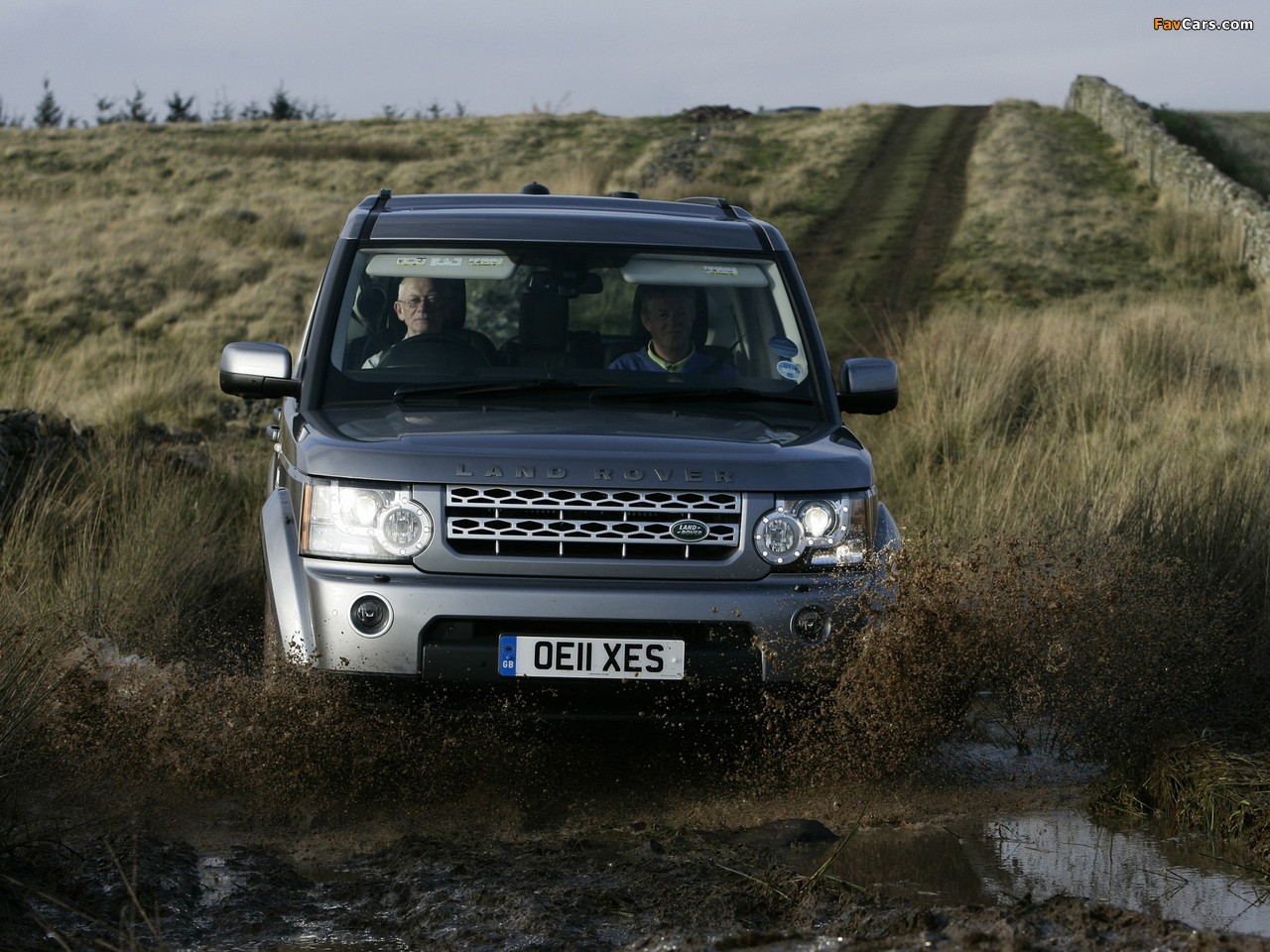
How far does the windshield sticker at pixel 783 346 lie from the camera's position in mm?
5500

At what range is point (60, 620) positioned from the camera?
17.3ft

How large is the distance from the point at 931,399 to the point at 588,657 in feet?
23.5

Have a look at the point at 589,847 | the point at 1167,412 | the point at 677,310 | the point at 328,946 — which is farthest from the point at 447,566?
the point at 1167,412

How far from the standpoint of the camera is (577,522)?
14.2 ft

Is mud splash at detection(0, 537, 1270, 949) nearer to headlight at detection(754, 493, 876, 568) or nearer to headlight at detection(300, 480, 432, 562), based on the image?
headlight at detection(754, 493, 876, 568)

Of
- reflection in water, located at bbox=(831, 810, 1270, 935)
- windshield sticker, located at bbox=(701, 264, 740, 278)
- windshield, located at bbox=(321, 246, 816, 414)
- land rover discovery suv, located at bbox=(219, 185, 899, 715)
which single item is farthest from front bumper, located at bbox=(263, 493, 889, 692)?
windshield sticker, located at bbox=(701, 264, 740, 278)

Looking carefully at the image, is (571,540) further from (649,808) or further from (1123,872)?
(1123,872)

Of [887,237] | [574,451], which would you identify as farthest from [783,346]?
[887,237]

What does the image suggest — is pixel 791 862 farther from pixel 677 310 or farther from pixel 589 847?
pixel 677 310

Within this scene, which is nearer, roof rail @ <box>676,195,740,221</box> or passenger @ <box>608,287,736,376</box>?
passenger @ <box>608,287,736,376</box>

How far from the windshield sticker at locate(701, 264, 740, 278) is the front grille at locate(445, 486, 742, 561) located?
1501mm

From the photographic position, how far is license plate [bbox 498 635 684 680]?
4.26m

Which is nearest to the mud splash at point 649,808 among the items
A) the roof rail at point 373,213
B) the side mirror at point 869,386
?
the side mirror at point 869,386

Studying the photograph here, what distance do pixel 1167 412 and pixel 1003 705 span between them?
22.1 feet
